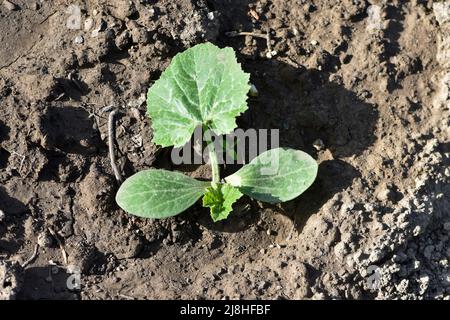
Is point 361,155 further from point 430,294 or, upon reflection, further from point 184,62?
point 184,62

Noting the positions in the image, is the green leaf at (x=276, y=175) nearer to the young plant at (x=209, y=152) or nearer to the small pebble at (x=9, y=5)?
the young plant at (x=209, y=152)

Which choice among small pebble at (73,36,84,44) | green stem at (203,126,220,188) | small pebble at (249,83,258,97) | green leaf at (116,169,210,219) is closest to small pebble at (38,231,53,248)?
green leaf at (116,169,210,219)

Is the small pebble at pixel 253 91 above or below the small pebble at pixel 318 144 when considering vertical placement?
above

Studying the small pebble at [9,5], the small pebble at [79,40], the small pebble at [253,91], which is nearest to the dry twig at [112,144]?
the small pebble at [79,40]

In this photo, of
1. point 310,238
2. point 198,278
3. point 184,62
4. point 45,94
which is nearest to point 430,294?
point 310,238

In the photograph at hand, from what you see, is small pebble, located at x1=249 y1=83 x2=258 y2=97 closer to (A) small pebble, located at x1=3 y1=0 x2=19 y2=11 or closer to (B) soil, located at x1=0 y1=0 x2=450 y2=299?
(B) soil, located at x1=0 y1=0 x2=450 y2=299

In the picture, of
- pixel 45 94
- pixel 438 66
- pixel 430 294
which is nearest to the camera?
pixel 430 294

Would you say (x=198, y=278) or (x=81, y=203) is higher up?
(x=81, y=203)

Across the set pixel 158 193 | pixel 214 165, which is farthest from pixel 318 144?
Answer: pixel 158 193
